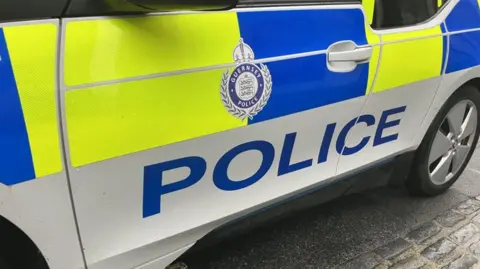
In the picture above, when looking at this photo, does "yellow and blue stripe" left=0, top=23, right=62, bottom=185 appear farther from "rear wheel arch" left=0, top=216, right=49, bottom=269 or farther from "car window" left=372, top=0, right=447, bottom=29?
"car window" left=372, top=0, right=447, bottom=29

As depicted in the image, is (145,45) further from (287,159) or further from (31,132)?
(287,159)

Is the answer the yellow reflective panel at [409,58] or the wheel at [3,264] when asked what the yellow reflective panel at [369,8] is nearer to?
the yellow reflective panel at [409,58]

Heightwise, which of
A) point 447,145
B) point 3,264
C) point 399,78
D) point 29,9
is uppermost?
point 29,9

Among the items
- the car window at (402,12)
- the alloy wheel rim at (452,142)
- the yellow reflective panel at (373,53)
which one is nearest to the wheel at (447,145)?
the alloy wheel rim at (452,142)

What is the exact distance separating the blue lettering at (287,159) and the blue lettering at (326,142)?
96mm

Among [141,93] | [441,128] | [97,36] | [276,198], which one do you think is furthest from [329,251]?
[97,36]

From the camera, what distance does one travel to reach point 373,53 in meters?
2.04

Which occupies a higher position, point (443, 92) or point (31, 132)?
point (31, 132)

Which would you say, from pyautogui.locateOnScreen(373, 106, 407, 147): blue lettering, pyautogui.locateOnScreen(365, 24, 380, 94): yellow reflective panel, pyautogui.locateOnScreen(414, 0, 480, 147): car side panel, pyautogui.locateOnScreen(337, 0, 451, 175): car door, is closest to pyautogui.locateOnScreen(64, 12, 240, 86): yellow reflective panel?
pyautogui.locateOnScreen(365, 24, 380, 94): yellow reflective panel

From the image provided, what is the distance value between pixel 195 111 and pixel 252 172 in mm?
391

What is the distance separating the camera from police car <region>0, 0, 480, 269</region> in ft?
4.14

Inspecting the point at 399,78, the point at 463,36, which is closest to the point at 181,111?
the point at 399,78

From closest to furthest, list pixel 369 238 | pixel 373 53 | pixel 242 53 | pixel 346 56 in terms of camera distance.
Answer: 1. pixel 242 53
2. pixel 346 56
3. pixel 373 53
4. pixel 369 238

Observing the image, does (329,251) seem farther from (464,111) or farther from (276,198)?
(464,111)
